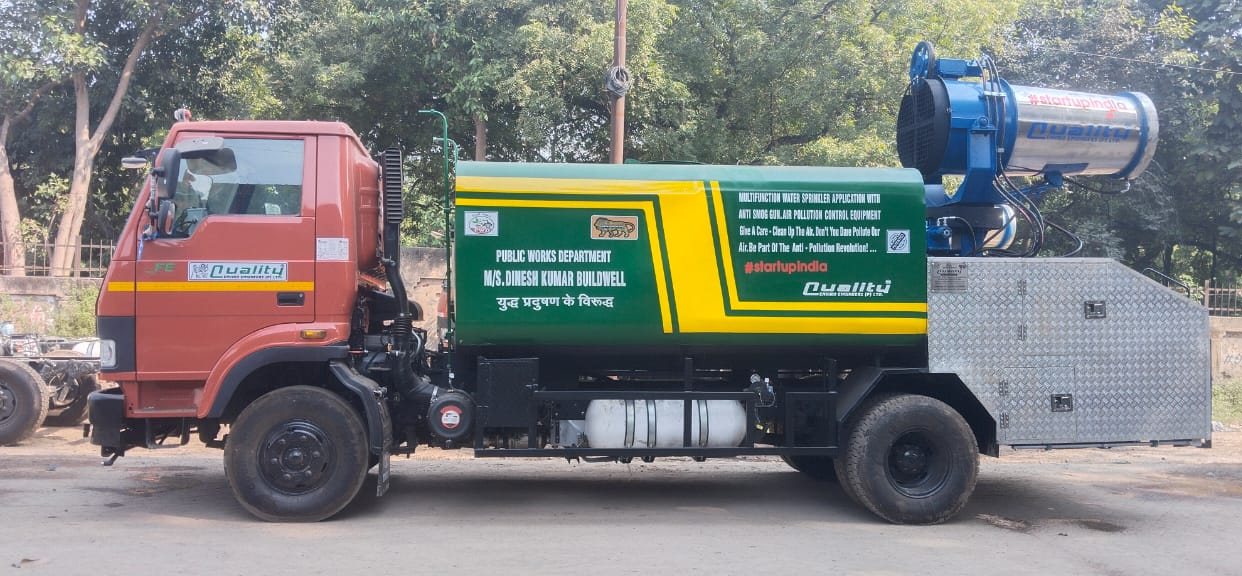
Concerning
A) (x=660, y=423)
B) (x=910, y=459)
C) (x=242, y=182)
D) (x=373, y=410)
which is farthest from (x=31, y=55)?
(x=910, y=459)

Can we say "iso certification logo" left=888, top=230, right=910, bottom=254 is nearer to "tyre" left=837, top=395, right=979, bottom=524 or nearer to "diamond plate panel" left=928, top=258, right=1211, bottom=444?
"diamond plate panel" left=928, top=258, right=1211, bottom=444

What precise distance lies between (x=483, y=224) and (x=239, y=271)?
1634 millimetres

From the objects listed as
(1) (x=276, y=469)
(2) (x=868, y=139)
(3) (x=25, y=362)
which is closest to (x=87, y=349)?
(3) (x=25, y=362)

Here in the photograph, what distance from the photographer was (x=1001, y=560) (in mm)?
6035

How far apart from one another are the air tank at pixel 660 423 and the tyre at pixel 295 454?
165 cm

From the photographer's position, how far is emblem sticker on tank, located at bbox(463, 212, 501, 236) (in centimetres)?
652

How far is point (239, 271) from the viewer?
6.35 m

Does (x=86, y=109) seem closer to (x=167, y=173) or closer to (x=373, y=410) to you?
(x=167, y=173)

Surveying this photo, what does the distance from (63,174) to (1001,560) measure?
18.6 metres

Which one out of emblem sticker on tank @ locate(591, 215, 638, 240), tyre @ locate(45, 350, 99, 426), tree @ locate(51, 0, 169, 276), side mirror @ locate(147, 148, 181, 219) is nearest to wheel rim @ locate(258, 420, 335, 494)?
side mirror @ locate(147, 148, 181, 219)

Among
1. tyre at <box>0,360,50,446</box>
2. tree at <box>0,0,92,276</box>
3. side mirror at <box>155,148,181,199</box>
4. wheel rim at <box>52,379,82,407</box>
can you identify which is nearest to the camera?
side mirror at <box>155,148,181,199</box>

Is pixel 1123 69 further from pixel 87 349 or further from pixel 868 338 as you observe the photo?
pixel 87 349

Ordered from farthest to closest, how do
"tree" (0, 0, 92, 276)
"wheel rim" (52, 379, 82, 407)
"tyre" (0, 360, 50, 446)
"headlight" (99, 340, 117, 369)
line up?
"tree" (0, 0, 92, 276), "wheel rim" (52, 379, 82, 407), "tyre" (0, 360, 50, 446), "headlight" (99, 340, 117, 369)

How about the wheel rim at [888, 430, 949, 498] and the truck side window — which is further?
the wheel rim at [888, 430, 949, 498]
